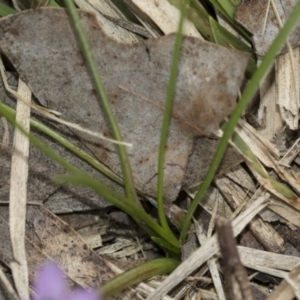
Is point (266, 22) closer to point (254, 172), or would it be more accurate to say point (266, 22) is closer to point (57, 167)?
point (254, 172)

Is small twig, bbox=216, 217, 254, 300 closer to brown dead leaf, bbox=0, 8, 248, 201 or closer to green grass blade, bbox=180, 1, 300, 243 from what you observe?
green grass blade, bbox=180, 1, 300, 243

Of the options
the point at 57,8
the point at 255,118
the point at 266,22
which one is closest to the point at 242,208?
the point at 255,118

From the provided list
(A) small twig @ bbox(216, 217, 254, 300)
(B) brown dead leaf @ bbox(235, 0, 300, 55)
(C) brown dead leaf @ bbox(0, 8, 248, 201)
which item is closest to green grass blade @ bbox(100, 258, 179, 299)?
(C) brown dead leaf @ bbox(0, 8, 248, 201)

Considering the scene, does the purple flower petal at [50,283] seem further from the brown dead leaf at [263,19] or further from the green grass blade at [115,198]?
the brown dead leaf at [263,19]

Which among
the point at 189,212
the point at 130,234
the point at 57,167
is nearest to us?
the point at 189,212

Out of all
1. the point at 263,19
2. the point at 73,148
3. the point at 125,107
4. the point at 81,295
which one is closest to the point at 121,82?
the point at 125,107

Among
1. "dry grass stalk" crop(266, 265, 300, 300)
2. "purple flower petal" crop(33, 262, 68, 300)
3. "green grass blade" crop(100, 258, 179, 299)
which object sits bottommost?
"purple flower petal" crop(33, 262, 68, 300)
